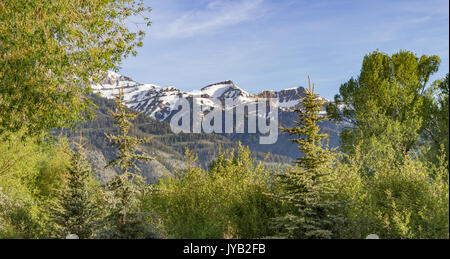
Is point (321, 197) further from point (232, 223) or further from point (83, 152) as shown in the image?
point (83, 152)

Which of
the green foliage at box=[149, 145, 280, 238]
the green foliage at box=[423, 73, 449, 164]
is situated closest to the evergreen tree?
the green foliage at box=[149, 145, 280, 238]

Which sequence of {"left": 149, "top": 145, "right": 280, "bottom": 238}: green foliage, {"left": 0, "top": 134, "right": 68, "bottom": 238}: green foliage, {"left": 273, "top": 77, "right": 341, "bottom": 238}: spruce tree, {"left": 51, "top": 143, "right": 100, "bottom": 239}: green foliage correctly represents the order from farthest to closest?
{"left": 0, "top": 134, "right": 68, "bottom": 238}: green foliage, {"left": 51, "top": 143, "right": 100, "bottom": 239}: green foliage, {"left": 149, "top": 145, "right": 280, "bottom": 238}: green foliage, {"left": 273, "top": 77, "right": 341, "bottom": 238}: spruce tree

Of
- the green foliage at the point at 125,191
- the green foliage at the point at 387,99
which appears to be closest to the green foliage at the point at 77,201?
the green foliage at the point at 125,191

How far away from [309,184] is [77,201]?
7.18 metres

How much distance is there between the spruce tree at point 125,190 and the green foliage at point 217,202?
2.15ft

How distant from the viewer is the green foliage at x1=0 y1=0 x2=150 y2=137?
33.4 ft

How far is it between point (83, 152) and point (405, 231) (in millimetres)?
9245

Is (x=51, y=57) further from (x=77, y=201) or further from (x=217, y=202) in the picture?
(x=217, y=202)

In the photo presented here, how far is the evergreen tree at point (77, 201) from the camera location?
11.4m

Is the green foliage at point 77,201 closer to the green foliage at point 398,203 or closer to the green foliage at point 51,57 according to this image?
the green foliage at point 51,57

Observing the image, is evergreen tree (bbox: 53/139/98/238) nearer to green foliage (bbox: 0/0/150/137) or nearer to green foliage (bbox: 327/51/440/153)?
green foliage (bbox: 0/0/150/137)

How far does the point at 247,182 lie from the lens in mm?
9789

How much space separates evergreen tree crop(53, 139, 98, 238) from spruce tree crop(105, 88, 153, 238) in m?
3.62

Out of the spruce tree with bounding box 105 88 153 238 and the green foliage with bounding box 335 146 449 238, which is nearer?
the green foliage with bounding box 335 146 449 238
